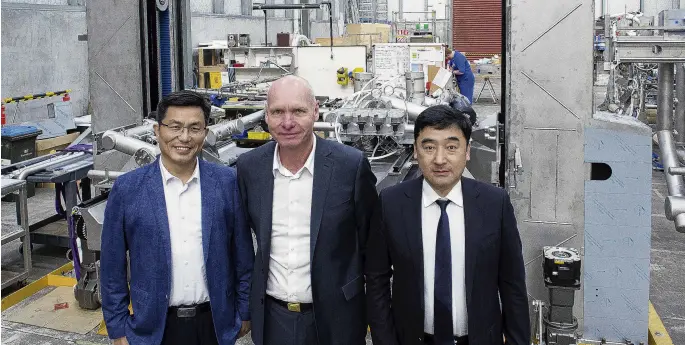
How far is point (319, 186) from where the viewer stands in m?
2.50

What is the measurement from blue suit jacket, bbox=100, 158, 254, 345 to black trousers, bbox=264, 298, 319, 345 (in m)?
0.19

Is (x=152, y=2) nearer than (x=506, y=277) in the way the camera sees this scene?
No

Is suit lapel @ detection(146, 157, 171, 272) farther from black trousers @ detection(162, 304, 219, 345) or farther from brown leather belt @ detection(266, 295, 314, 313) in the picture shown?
brown leather belt @ detection(266, 295, 314, 313)

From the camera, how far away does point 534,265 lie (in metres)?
3.86

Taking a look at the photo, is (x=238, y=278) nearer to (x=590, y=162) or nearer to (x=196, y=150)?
(x=196, y=150)

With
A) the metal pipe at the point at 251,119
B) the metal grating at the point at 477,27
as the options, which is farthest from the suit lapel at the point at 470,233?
the metal grating at the point at 477,27

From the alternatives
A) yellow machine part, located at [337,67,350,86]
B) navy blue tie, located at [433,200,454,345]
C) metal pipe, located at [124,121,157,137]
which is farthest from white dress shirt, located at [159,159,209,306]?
yellow machine part, located at [337,67,350,86]

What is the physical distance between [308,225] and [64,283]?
351 centimetres

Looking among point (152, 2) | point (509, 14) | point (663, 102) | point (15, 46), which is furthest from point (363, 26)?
point (509, 14)

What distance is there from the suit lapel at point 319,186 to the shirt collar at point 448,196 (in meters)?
0.39

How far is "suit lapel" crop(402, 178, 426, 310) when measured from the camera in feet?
7.48

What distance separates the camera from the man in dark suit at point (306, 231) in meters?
2.50

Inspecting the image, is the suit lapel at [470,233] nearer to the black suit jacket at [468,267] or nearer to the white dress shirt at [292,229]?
the black suit jacket at [468,267]

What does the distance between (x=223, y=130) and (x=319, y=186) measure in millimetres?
2021
